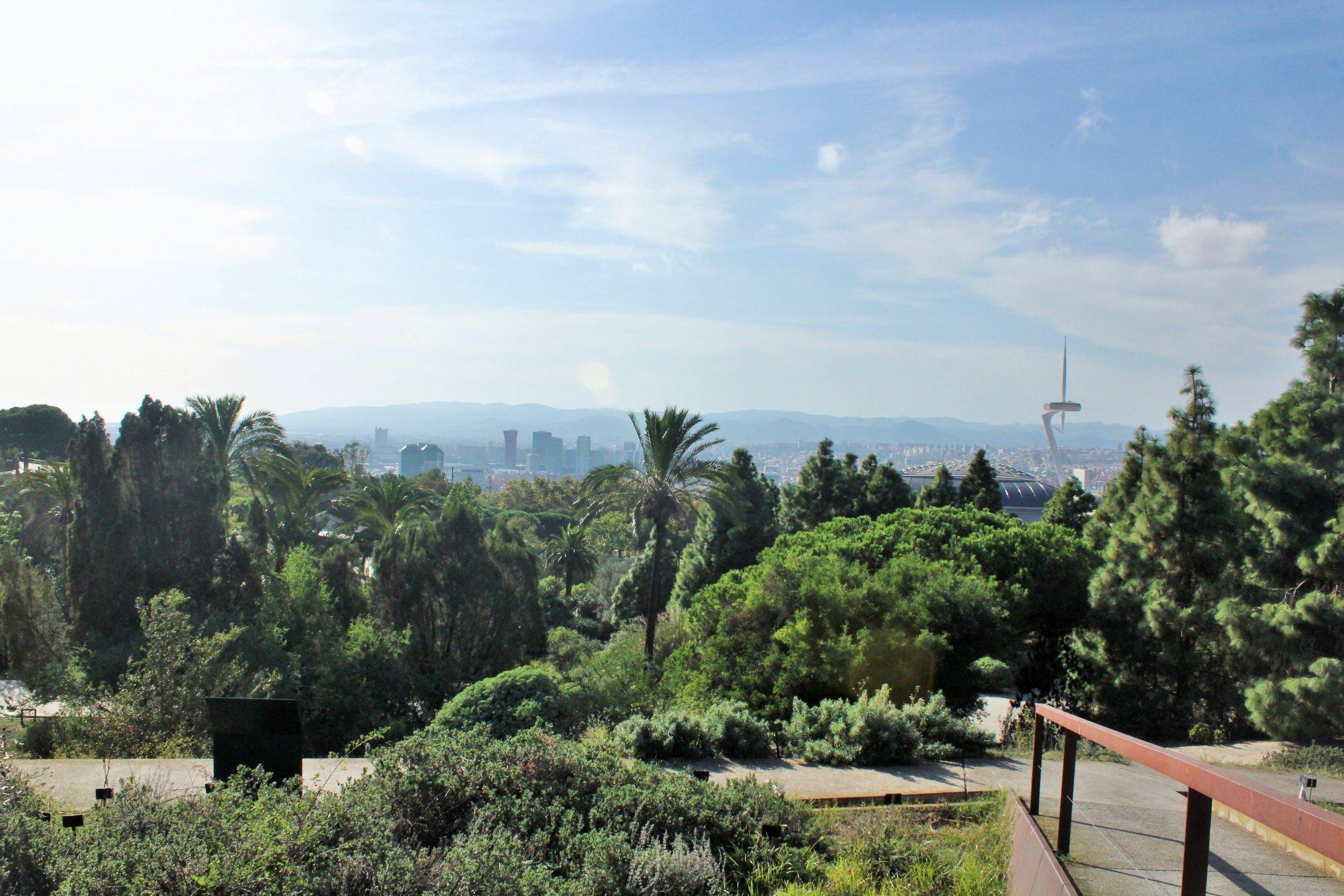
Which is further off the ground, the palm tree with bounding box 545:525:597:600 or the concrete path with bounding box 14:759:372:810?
the concrete path with bounding box 14:759:372:810

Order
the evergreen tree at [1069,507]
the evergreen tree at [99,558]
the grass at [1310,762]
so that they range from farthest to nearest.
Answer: the evergreen tree at [1069,507] → the evergreen tree at [99,558] → the grass at [1310,762]

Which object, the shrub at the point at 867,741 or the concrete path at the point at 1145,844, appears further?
the shrub at the point at 867,741

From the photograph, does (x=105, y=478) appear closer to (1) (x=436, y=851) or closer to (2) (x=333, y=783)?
(2) (x=333, y=783)

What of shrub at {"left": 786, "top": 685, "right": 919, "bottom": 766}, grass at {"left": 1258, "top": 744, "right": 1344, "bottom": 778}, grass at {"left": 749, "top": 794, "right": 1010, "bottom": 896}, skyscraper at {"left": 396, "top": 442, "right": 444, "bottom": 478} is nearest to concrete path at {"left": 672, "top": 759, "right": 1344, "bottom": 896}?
grass at {"left": 749, "top": 794, "right": 1010, "bottom": 896}

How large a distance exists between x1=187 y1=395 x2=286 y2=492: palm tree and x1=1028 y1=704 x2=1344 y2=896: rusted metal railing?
20.2 meters

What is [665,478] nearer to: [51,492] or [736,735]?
[736,735]

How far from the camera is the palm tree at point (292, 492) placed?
915 inches

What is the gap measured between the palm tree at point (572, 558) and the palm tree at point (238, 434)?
1833 cm

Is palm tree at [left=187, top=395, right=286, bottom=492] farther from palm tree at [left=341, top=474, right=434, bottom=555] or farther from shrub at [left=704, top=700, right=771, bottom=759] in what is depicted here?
shrub at [left=704, top=700, right=771, bottom=759]

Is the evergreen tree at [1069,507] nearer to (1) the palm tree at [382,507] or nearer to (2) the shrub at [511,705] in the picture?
(1) the palm tree at [382,507]

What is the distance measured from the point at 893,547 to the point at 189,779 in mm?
13693

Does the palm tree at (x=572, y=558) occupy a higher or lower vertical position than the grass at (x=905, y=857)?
lower

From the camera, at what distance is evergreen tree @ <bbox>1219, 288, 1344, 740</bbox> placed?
1273cm

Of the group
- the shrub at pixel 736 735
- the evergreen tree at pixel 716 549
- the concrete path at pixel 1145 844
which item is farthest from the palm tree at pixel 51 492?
the concrete path at pixel 1145 844
